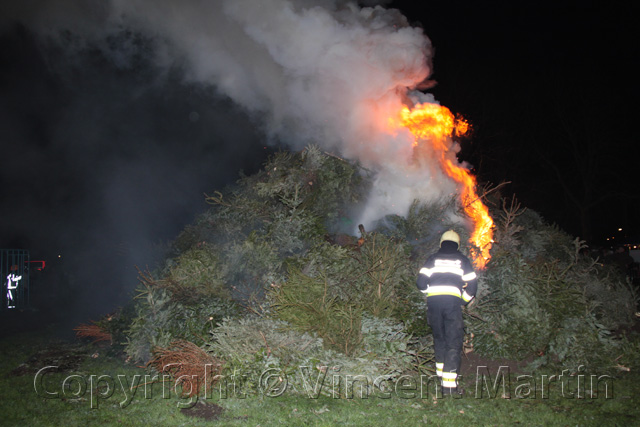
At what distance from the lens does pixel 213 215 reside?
8938 mm

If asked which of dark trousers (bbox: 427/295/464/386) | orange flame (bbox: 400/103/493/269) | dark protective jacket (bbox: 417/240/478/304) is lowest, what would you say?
dark trousers (bbox: 427/295/464/386)

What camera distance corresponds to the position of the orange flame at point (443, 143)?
869 cm

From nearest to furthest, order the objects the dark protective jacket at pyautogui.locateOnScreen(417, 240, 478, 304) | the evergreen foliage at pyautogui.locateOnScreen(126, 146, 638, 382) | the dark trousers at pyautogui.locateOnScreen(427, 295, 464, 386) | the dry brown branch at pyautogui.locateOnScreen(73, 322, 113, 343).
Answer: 1. the dark trousers at pyautogui.locateOnScreen(427, 295, 464, 386)
2. the dark protective jacket at pyautogui.locateOnScreen(417, 240, 478, 304)
3. the evergreen foliage at pyautogui.locateOnScreen(126, 146, 638, 382)
4. the dry brown branch at pyautogui.locateOnScreen(73, 322, 113, 343)

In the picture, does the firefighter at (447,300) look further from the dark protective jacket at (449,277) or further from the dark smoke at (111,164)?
the dark smoke at (111,164)

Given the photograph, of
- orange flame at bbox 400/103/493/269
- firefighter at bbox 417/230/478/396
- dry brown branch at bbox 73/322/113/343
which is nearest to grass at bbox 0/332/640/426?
firefighter at bbox 417/230/478/396

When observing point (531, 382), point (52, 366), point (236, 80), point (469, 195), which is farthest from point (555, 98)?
point (52, 366)

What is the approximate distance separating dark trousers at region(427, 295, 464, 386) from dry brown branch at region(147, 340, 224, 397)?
2648 millimetres

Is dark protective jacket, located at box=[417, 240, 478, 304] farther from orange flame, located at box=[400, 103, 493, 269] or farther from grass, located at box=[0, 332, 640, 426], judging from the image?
orange flame, located at box=[400, 103, 493, 269]

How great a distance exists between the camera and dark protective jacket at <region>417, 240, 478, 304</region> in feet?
17.3

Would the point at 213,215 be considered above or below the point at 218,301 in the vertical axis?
above

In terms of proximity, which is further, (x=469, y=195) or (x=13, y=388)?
(x=469, y=195)

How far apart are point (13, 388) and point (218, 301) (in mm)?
2726

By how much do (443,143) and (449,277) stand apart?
16.0 feet

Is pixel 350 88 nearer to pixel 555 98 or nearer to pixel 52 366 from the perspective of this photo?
pixel 52 366
